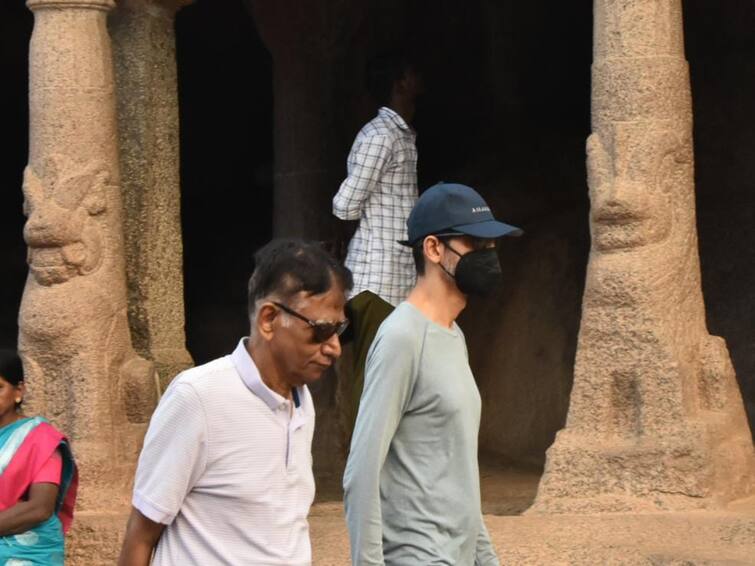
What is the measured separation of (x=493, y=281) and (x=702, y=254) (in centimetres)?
656

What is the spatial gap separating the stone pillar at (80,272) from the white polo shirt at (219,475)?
4.62 meters

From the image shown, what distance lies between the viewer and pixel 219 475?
4.09 m

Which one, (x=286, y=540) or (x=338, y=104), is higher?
(x=338, y=104)

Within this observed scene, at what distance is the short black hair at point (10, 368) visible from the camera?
6.35 meters

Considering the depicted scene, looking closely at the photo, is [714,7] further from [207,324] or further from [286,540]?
[286,540]

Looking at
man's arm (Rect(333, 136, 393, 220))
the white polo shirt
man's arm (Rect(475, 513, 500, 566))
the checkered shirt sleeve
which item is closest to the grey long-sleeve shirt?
man's arm (Rect(475, 513, 500, 566))

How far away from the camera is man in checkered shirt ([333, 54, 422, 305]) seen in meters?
7.80

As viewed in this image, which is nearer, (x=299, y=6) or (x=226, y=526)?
(x=226, y=526)

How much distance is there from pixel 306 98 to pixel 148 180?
2217mm

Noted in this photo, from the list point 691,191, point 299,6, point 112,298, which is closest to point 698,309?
point 691,191

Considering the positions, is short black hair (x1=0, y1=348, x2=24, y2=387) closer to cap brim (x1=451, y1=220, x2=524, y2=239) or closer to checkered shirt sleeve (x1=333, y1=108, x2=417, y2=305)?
checkered shirt sleeve (x1=333, y1=108, x2=417, y2=305)

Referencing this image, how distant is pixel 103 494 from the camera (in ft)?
28.6

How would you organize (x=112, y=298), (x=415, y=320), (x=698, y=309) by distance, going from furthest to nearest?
(x=112, y=298)
(x=698, y=309)
(x=415, y=320)

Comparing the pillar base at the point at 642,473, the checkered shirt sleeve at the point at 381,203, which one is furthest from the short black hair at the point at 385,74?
the pillar base at the point at 642,473
